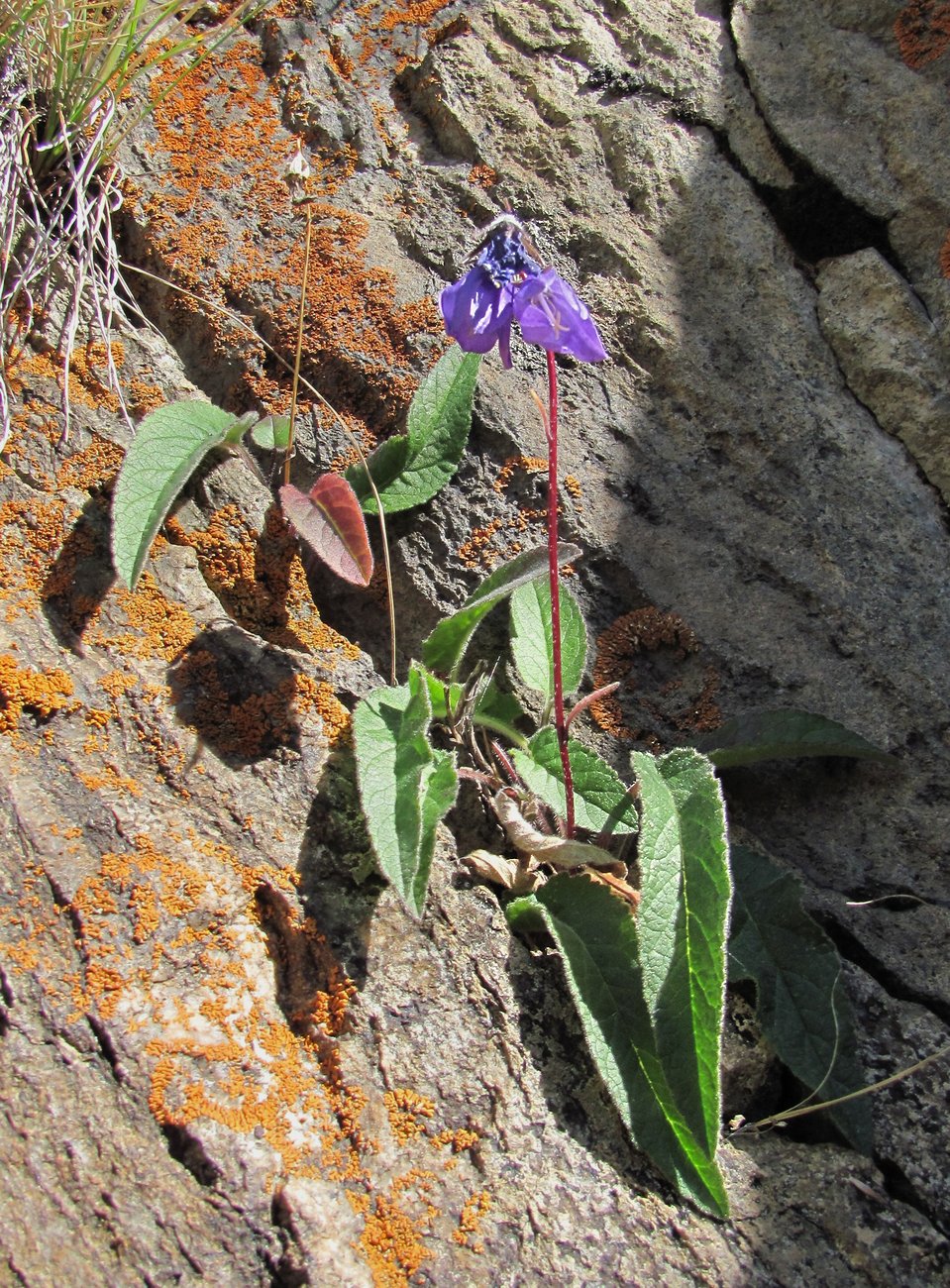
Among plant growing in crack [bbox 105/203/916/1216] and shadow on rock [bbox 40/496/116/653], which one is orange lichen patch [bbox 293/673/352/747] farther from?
shadow on rock [bbox 40/496/116/653]

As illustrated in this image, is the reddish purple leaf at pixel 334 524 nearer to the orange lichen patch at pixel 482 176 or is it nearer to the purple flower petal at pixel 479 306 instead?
the purple flower petal at pixel 479 306

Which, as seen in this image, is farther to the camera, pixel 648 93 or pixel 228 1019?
pixel 648 93

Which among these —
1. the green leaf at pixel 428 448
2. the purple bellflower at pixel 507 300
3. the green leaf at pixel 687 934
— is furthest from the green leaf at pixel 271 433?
the green leaf at pixel 687 934

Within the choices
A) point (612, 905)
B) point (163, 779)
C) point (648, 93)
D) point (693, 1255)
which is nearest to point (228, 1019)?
point (163, 779)

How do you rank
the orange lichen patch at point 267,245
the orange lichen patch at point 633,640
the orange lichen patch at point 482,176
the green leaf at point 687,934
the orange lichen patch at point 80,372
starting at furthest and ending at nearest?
the orange lichen patch at point 482,176 → the orange lichen patch at point 267,245 → the orange lichen patch at point 633,640 → the orange lichen patch at point 80,372 → the green leaf at point 687,934

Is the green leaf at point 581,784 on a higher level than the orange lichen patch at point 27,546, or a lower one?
higher

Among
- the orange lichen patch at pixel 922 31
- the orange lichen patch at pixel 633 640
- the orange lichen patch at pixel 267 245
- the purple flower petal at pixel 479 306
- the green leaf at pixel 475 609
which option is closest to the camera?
the purple flower petal at pixel 479 306

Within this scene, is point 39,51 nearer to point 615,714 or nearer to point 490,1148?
point 615,714
